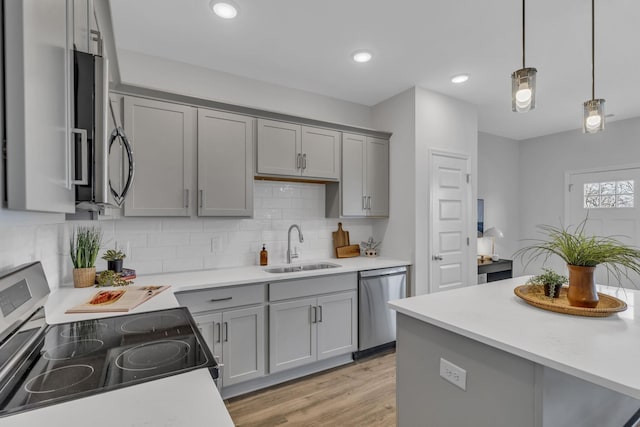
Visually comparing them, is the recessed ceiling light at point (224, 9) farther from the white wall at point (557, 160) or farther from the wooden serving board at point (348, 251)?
the white wall at point (557, 160)

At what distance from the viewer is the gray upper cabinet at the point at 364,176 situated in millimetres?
3219

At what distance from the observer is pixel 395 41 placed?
238 cm

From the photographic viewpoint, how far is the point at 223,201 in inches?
101

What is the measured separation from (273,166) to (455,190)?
2.09 meters

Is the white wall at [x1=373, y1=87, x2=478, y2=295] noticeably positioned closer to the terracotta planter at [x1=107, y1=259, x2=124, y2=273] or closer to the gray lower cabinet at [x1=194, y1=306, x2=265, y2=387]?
the gray lower cabinet at [x1=194, y1=306, x2=265, y2=387]

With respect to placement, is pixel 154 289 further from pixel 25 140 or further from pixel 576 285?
pixel 576 285

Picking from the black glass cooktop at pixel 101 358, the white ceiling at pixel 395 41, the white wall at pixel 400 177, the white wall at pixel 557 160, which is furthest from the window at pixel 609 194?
the black glass cooktop at pixel 101 358

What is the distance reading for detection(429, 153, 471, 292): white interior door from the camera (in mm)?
3270

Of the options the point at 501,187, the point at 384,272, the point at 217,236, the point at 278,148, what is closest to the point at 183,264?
the point at 217,236

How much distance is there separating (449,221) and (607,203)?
9.23 ft

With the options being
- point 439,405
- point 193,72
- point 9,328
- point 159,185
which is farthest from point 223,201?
point 439,405

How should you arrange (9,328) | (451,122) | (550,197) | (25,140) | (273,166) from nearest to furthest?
(25,140) < (9,328) < (273,166) < (451,122) < (550,197)

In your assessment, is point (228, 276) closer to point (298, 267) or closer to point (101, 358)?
point (298, 267)

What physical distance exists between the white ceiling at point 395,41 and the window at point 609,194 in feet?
4.66
